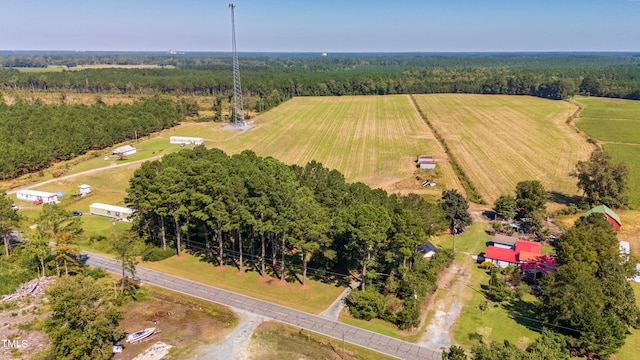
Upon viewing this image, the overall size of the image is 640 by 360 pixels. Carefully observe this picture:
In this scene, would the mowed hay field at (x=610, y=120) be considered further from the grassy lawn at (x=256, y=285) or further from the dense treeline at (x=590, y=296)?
the grassy lawn at (x=256, y=285)

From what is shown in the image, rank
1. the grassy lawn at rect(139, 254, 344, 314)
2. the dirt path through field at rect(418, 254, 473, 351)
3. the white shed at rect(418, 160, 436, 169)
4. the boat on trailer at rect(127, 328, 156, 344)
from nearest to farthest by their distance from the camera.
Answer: the boat on trailer at rect(127, 328, 156, 344) → the dirt path through field at rect(418, 254, 473, 351) → the grassy lawn at rect(139, 254, 344, 314) → the white shed at rect(418, 160, 436, 169)

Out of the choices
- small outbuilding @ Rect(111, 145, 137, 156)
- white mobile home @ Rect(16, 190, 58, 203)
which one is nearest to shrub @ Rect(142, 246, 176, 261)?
white mobile home @ Rect(16, 190, 58, 203)

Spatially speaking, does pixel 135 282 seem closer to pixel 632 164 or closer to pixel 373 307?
pixel 373 307

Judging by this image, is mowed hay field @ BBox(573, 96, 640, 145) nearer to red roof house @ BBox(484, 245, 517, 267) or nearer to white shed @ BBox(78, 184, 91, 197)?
red roof house @ BBox(484, 245, 517, 267)

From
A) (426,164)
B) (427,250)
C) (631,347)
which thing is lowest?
(631,347)

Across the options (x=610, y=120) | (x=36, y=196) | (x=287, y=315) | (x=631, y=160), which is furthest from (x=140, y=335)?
(x=610, y=120)

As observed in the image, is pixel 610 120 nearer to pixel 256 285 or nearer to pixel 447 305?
pixel 447 305
